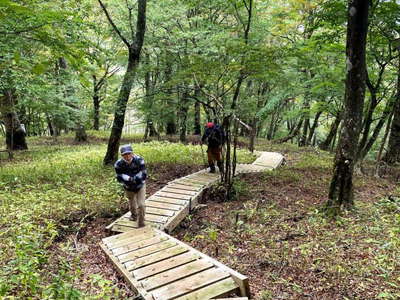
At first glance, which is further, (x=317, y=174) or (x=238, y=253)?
(x=317, y=174)

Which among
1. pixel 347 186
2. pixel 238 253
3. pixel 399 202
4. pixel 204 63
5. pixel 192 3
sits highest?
pixel 192 3

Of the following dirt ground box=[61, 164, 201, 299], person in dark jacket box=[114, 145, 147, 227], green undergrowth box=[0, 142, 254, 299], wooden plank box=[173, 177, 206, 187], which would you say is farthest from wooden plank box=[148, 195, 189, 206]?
person in dark jacket box=[114, 145, 147, 227]

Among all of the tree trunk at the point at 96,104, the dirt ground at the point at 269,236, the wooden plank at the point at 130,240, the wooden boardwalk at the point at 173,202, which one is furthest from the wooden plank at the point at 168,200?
the tree trunk at the point at 96,104

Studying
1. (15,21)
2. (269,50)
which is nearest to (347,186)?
(269,50)

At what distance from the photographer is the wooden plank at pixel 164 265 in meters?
4.37

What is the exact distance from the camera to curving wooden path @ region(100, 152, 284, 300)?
13.1 ft

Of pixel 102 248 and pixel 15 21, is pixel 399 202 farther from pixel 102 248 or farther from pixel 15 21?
pixel 15 21

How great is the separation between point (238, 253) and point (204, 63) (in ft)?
17.9

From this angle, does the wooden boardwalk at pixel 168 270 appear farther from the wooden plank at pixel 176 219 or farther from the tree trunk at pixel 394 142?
the tree trunk at pixel 394 142

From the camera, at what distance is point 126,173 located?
6.00 m

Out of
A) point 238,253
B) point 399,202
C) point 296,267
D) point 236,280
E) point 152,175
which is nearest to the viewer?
point 236,280

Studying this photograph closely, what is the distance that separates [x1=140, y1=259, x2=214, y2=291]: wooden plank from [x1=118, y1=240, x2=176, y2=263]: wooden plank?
2.40 ft

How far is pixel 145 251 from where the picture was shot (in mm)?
5066

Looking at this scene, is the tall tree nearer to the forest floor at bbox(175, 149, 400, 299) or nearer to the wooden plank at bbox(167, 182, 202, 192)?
the wooden plank at bbox(167, 182, 202, 192)
